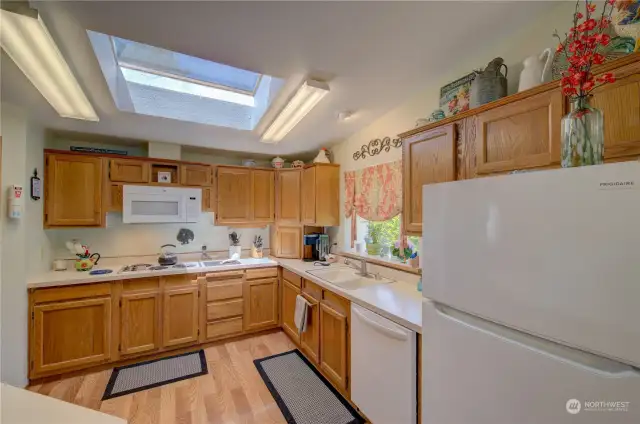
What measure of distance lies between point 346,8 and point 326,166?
1966mm

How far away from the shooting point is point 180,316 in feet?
8.80

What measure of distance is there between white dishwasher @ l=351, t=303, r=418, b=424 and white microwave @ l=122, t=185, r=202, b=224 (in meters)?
2.20

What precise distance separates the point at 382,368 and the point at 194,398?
61.1 inches

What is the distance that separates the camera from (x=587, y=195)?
707mm

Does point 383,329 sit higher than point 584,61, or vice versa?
point 584,61

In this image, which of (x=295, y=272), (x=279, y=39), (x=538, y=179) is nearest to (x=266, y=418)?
(x=295, y=272)

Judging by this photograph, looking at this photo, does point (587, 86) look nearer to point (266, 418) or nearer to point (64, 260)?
point (266, 418)

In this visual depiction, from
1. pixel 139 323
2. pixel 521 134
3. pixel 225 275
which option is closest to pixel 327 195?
pixel 225 275

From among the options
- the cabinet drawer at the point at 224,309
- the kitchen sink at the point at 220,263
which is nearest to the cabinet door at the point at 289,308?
the cabinet drawer at the point at 224,309

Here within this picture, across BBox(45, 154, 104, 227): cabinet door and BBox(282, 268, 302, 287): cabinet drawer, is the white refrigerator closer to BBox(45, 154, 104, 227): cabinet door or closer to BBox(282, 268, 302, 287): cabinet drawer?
BBox(282, 268, 302, 287): cabinet drawer

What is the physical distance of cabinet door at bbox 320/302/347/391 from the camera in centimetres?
194

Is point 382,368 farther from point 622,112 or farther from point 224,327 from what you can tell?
point 224,327

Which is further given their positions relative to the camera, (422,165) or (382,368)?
(422,165)

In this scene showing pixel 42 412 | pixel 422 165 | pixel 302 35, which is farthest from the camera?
pixel 422 165
